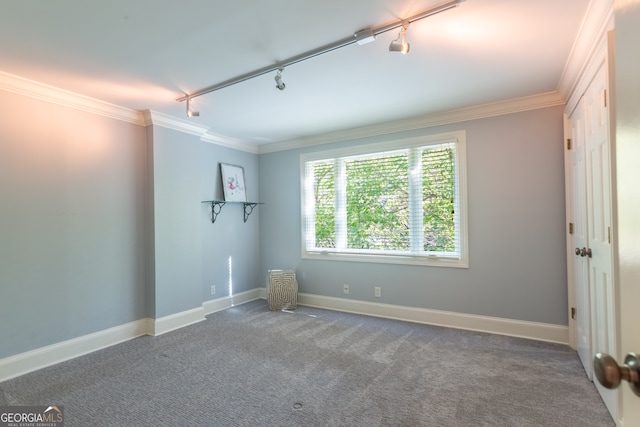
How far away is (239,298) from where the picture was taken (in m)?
4.69

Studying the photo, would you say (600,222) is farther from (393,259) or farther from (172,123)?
(172,123)

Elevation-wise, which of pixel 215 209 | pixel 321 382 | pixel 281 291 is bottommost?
pixel 321 382

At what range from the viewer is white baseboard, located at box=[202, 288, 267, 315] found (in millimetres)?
4256

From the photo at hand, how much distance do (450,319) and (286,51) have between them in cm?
320

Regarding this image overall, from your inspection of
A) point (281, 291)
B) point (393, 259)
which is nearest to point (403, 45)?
point (393, 259)

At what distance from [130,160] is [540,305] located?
4529 millimetres

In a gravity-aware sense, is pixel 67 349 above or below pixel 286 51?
below

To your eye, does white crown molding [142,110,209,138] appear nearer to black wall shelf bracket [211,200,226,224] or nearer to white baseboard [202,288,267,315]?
black wall shelf bracket [211,200,226,224]

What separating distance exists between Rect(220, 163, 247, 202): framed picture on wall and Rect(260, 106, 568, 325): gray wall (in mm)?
2301

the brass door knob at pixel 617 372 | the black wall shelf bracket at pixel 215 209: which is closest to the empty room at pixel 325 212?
the brass door knob at pixel 617 372

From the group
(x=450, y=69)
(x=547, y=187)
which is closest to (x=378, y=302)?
(x=547, y=187)

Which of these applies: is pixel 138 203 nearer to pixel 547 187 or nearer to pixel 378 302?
pixel 378 302

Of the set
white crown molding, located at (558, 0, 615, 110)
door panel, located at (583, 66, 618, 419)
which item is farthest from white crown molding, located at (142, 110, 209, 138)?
door panel, located at (583, 66, 618, 419)

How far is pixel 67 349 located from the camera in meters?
2.92
